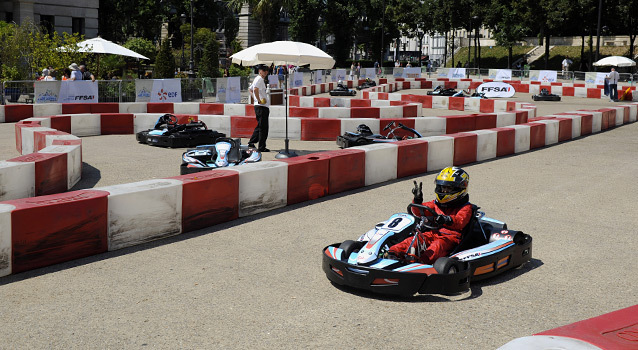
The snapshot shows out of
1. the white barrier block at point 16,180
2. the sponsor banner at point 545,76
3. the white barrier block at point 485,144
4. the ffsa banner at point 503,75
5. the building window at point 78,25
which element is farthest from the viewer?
the ffsa banner at point 503,75

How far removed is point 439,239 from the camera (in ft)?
18.1

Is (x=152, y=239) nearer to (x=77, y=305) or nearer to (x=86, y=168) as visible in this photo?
(x=77, y=305)

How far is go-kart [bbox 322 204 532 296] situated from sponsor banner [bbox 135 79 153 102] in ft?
56.0

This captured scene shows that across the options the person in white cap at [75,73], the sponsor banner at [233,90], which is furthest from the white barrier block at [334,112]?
the person in white cap at [75,73]

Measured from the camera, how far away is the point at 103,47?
79.7ft

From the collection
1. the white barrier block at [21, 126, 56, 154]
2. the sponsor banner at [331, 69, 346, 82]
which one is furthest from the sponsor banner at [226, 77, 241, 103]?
the sponsor banner at [331, 69, 346, 82]

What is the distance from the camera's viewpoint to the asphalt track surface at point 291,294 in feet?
14.4

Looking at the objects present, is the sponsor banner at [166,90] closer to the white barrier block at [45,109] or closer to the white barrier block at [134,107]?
the white barrier block at [134,107]

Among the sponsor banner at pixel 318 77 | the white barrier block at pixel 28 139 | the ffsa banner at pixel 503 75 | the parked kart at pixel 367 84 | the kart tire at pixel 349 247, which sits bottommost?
the kart tire at pixel 349 247

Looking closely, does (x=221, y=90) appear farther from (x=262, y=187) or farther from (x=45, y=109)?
(x=262, y=187)

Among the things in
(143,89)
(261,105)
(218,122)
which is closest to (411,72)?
(143,89)

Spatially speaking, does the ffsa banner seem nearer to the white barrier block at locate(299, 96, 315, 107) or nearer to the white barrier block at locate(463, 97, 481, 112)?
the white barrier block at locate(463, 97, 481, 112)

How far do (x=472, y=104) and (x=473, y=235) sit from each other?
19314mm

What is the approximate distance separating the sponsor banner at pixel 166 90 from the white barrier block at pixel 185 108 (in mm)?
3349
